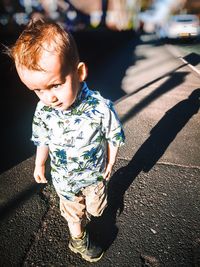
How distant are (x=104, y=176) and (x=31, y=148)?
6.64 feet

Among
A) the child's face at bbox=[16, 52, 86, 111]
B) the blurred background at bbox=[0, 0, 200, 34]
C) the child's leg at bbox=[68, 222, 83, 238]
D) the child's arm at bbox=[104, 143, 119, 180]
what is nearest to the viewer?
the child's face at bbox=[16, 52, 86, 111]

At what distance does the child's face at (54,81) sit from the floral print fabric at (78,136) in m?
0.11

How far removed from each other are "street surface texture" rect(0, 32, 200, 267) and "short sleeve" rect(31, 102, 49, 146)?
1003 millimetres

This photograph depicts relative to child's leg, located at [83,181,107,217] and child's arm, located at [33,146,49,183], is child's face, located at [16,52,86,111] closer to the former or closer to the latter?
child's arm, located at [33,146,49,183]

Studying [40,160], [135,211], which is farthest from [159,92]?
[40,160]

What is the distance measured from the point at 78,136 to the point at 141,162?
1.81 m

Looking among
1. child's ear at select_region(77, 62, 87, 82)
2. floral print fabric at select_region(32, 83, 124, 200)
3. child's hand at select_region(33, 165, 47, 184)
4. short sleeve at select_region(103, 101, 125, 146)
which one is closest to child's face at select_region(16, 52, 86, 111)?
child's ear at select_region(77, 62, 87, 82)

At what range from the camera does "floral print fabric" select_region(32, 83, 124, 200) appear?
1454 mm

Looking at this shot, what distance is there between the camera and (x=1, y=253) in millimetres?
1975

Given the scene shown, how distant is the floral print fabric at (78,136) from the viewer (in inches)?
57.2

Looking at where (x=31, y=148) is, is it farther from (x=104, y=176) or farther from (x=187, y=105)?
(x=187, y=105)

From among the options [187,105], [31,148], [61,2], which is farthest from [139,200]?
[61,2]

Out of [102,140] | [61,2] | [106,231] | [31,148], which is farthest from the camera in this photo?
[61,2]

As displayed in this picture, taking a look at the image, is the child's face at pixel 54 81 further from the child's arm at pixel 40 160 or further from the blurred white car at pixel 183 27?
the blurred white car at pixel 183 27
